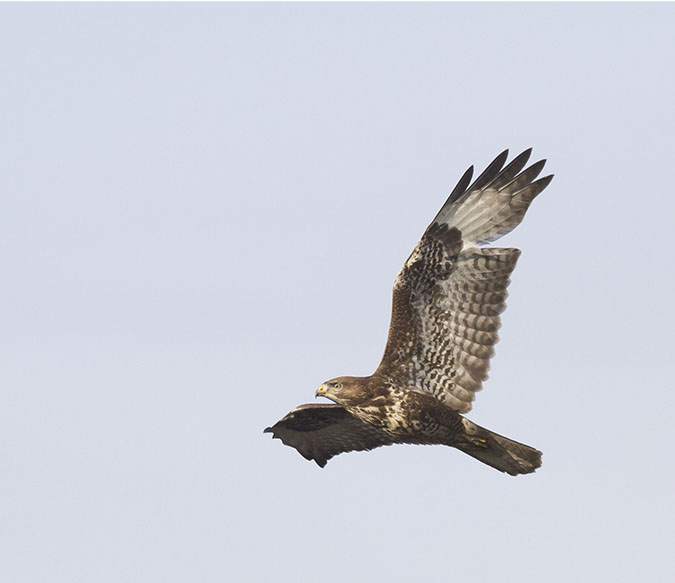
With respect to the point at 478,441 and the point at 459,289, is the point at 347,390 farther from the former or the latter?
the point at 459,289

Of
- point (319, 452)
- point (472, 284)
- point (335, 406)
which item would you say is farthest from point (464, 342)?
point (319, 452)

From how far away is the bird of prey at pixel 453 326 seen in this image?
1711cm

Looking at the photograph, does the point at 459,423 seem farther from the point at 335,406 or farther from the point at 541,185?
the point at 541,185

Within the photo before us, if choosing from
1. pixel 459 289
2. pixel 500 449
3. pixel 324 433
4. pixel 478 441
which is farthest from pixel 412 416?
pixel 324 433

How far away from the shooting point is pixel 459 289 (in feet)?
56.3

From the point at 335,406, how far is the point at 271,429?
162cm

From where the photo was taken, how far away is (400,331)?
17.2 meters

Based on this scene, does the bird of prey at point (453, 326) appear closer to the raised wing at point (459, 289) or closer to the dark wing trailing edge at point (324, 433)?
the raised wing at point (459, 289)

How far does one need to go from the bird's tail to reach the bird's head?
1.35 metres

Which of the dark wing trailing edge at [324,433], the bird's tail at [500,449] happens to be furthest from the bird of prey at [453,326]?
the dark wing trailing edge at [324,433]

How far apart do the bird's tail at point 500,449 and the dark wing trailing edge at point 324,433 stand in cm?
164

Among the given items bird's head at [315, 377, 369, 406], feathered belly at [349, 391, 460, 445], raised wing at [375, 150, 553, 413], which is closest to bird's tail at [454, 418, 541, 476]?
feathered belly at [349, 391, 460, 445]

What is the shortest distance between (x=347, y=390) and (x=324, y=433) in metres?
2.31

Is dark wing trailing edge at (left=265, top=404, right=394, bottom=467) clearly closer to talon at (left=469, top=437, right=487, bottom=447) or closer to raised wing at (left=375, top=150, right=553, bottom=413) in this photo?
raised wing at (left=375, top=150, right=553, bottom=413)
